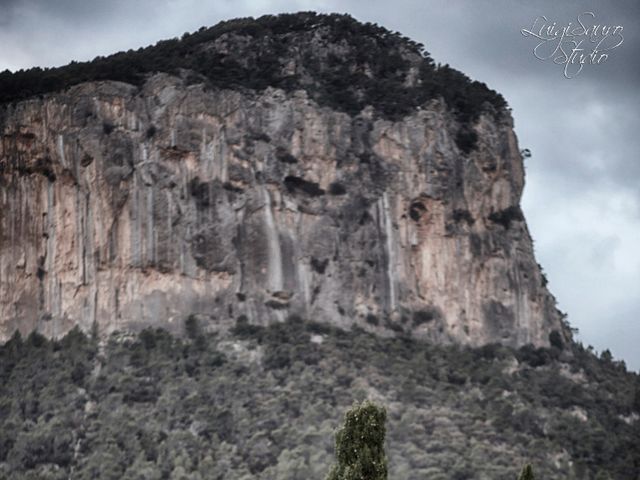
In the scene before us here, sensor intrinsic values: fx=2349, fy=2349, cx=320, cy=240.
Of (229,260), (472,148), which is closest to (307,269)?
(229,260)

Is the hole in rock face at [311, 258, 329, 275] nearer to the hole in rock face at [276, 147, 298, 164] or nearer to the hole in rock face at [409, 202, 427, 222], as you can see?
the hole in rock face at [276, 147, 298, 164]

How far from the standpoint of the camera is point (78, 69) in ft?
373

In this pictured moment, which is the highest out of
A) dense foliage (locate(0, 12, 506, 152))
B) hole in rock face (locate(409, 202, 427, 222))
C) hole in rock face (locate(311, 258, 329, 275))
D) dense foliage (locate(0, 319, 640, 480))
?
dense foliage (locate(0, 12, 506, 152))

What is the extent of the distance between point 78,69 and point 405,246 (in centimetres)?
1806

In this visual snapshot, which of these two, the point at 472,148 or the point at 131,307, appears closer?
the point at 131,307

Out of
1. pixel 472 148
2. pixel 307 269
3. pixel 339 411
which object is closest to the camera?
pixel 339 411

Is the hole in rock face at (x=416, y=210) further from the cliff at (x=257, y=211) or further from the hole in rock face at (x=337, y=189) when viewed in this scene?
the hole in rock face at (x=337, y=189)

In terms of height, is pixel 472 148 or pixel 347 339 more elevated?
pixel 472 148

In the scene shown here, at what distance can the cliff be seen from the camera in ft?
352

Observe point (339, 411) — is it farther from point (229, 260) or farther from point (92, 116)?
point (92, 116)

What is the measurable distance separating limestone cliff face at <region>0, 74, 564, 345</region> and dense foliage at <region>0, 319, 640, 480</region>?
1.53 metres

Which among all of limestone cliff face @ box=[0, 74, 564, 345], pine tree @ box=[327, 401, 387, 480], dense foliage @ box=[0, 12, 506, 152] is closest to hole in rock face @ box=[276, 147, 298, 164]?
limestone cliff face @ box=[0, 74, 564, 345]

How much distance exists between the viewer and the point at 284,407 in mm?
102562

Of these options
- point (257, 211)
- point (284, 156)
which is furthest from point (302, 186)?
point (257, 211)
